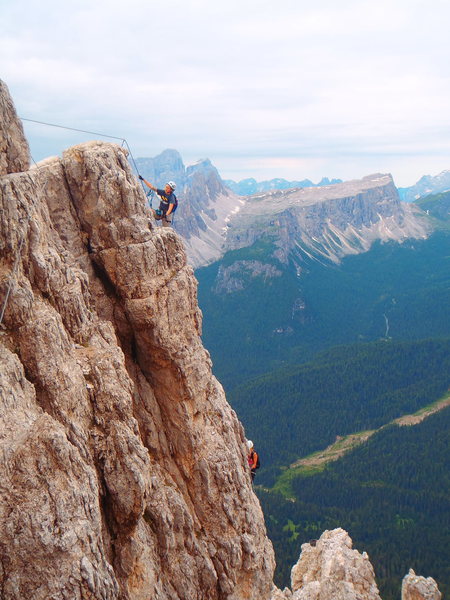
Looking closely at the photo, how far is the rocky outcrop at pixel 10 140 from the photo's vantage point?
1853 centimetres

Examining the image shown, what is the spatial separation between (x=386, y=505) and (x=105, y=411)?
410ft

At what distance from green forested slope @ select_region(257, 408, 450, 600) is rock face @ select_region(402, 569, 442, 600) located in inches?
2177

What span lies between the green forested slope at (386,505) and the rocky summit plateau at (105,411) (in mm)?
71724

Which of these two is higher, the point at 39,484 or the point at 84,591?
the point at 39,484

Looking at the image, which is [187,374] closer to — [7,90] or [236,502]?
[236,502]

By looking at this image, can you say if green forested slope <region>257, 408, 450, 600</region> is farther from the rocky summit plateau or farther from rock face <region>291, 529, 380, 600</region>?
the rocky summit plateau

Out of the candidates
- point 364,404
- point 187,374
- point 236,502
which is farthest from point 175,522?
point 364,404

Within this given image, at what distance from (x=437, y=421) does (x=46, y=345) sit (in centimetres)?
15977

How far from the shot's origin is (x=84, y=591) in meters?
14.4

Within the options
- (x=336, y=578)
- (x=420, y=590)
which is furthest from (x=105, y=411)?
(x=420, y=590)

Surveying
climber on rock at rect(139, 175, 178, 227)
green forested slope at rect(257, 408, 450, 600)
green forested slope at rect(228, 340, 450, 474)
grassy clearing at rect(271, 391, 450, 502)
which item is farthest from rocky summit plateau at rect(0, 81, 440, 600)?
green forested slope at rect(228, 340, 450, 474)

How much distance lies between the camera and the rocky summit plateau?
47.6 feet

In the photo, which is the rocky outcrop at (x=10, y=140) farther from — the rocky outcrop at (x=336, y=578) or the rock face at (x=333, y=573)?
the rock face at (x=333, y=573)

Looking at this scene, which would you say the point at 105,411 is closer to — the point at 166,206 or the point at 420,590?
the point at 166,206
